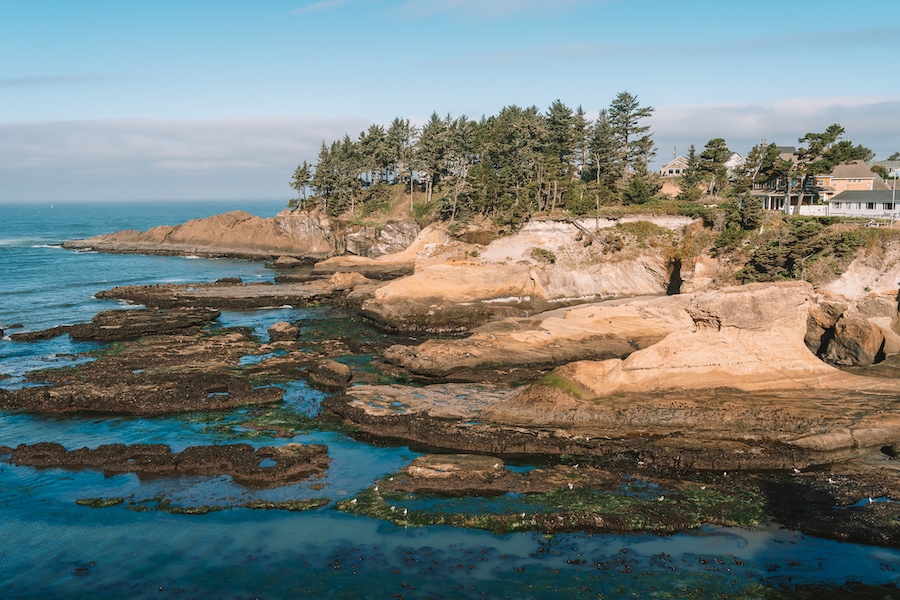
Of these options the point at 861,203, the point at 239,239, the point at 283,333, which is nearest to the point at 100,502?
the point at 283,333

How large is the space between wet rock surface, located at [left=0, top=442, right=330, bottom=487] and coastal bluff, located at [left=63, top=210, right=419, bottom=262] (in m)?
55.1

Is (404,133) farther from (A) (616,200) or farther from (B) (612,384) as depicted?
(B) (612,384)

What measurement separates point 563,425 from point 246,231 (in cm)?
7836

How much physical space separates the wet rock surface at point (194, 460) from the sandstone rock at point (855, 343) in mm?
25259

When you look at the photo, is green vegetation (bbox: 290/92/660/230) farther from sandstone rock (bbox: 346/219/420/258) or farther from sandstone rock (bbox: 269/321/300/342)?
sandstone rock (bbox: 269/321/300/342)

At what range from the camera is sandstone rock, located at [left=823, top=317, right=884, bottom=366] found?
3086 centimetres

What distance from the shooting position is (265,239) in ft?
301

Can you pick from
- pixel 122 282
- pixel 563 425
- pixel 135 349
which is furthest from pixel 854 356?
pixel 122 282

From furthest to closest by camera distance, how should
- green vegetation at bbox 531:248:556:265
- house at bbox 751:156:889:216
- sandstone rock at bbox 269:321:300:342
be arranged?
house at bbox 751:156:889:216 < green vegetation at bbox 531:248:556:265 < sandstone rock at bbox 269:321:300:342

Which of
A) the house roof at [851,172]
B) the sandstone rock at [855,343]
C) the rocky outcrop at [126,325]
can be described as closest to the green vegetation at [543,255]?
the sandstone rock at [855,343]

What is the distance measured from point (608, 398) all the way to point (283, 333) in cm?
2203

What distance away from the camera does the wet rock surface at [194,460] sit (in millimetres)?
22062

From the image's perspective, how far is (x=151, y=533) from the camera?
18.6 meters

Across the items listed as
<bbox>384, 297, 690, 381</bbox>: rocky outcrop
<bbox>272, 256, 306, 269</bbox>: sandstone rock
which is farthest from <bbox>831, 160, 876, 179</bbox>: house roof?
<bbox>272, 256, 306, 269</bbox>: sandstone rock
